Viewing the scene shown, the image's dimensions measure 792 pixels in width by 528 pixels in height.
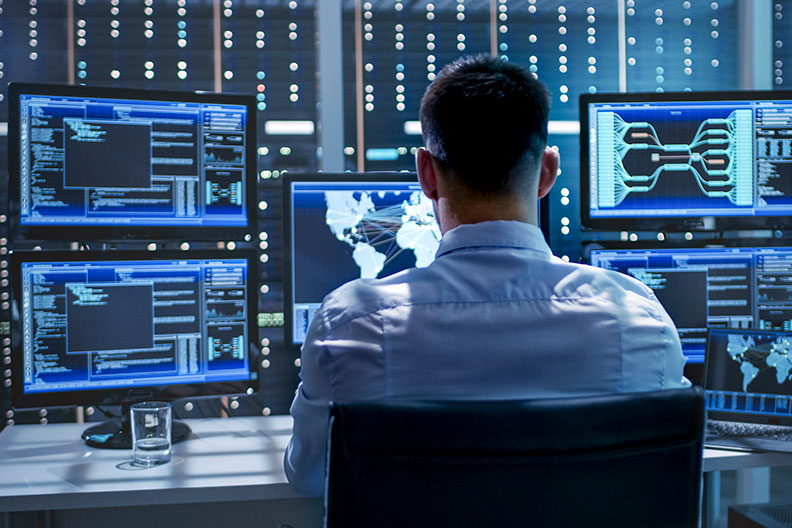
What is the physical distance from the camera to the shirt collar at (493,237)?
95 cm

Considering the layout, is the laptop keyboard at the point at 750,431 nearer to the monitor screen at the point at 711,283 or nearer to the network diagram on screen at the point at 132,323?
the monitor screen at the point at 711,283

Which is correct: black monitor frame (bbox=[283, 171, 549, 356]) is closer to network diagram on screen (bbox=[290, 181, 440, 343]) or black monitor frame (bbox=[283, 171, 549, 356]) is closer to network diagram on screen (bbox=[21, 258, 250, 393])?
network diagram on screen (bbox=[290, 181, 440, 343])

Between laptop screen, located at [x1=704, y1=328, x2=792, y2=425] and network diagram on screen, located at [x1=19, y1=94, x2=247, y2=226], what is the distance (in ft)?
3.97

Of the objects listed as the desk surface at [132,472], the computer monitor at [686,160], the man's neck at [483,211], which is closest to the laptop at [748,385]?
the computer monitor at [686,160]

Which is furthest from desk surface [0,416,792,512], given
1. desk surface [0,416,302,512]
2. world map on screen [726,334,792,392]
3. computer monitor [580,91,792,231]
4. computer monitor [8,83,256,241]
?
computer monitor [580,91,792,231]

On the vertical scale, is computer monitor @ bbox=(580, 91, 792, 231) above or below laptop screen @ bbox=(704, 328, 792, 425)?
→ above

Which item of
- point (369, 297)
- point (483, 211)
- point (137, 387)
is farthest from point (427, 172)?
point (137, 387)

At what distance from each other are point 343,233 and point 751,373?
1.04 m

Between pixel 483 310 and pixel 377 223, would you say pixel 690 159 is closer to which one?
pixel 377 223

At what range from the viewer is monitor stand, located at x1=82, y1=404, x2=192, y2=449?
63.2 inches

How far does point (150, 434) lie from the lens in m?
1.51

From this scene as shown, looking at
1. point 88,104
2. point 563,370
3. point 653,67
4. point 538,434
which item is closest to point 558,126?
point 653,67

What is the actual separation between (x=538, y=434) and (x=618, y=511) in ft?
0.50

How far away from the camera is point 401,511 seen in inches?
28.3
